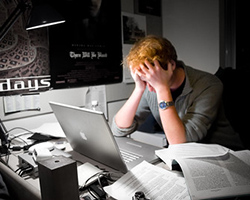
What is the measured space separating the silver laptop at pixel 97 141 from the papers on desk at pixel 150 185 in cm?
6

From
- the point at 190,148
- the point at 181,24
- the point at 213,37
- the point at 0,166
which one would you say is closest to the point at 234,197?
the point at 190,148

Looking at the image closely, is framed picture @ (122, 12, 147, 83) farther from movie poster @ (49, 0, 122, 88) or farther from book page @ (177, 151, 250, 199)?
book page @ (177, 151, 250, 199)

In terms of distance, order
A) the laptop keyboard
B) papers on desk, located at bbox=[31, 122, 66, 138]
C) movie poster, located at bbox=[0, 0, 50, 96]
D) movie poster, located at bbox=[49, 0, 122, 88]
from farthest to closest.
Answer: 1. movie poster, located at bbox=[49, 0, 122, 88]
2. movie poster, located at bbox=[0, 0, 50, 96]
3. papers on desk, located at bbox=[31, 122, 66, 138]
4. the laptop keyboard

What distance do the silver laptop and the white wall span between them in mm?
1469

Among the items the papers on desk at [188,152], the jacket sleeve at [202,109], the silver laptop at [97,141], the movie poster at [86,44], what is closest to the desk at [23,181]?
the silver laptop at [97,141]

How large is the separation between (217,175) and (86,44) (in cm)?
144

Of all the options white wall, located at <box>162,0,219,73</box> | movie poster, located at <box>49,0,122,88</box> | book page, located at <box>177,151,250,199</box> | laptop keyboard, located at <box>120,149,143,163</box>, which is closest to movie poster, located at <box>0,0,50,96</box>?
movie poster, located at <box>49,0,122,88</box>

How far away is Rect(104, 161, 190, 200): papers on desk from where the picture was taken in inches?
26.2

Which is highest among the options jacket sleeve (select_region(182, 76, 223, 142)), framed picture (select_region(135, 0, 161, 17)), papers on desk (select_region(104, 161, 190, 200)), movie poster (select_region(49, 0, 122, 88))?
framed picture (select_region(135, 0, 161, 17))

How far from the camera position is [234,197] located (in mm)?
A: 634

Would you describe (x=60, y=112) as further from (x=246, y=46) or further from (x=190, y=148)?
(x=246, y=46)

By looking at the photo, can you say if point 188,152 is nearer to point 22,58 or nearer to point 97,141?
point 97,141

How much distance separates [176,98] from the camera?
127 centimetres

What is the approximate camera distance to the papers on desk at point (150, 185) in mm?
666
